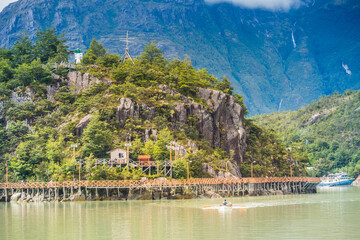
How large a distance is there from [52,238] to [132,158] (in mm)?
47500

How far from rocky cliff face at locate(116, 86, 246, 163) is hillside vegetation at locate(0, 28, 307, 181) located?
42 centimetres

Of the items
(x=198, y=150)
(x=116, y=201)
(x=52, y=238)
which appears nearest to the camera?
(x=52, y=238)

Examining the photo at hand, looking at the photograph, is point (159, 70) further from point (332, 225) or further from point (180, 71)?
point (332, 225)

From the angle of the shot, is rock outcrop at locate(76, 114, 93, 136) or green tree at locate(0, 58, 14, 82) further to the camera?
green tree at locate(0, 58, 14, 82)

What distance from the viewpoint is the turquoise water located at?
1697 inches

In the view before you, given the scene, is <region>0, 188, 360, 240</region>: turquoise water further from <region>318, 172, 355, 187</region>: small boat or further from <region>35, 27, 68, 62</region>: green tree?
<region>318, 172, 355, 187</region>: small boat

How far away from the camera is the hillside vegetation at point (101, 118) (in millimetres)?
90000

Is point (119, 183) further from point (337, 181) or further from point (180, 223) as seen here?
point (337, 181)

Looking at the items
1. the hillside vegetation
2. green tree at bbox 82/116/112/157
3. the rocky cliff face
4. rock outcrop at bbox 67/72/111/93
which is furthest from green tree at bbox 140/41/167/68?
green tree at bbox 82/116/112/157

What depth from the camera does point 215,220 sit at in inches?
2066

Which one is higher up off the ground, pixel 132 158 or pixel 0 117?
pixel 0 117

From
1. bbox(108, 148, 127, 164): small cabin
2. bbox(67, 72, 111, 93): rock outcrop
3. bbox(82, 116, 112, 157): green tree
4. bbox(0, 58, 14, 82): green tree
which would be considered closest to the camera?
bbox(108, 148, 127, 164): small cabin

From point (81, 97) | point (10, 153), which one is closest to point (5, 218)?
point (10, 153)

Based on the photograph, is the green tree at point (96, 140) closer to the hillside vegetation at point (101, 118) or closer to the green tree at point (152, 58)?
the hillside vegetation at point (101, 118)
